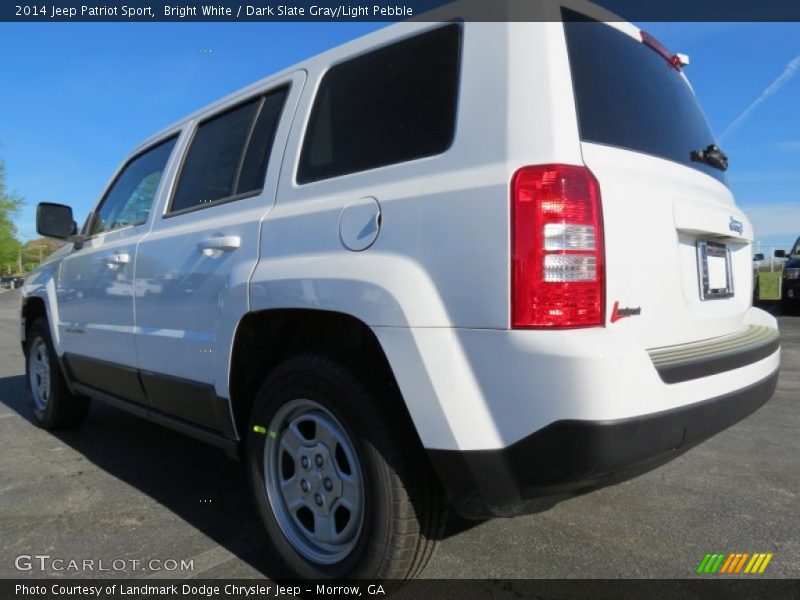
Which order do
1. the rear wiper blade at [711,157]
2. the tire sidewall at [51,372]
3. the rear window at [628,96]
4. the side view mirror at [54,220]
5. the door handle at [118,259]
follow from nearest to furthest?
the rear window at [628,96] → the rear wiper blade at [711,157] → the door handle at [118,259] → the side view mirror at [54,220] → the tire sidewall at [51,372]

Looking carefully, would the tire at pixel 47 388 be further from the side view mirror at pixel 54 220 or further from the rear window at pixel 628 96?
the rear window at pixel 628 96

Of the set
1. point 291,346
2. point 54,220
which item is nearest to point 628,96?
point 291,346

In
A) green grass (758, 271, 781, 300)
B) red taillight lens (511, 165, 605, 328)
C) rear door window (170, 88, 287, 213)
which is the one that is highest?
rear door window (170, 88, 287, 213)

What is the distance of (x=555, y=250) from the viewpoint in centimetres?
162

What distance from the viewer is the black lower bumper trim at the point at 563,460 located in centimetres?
157

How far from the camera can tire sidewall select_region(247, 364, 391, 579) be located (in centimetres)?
186

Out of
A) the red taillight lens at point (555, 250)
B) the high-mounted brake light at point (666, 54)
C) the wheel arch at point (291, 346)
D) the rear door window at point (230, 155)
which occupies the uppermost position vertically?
the high-mounted brake light at point (666, 54)

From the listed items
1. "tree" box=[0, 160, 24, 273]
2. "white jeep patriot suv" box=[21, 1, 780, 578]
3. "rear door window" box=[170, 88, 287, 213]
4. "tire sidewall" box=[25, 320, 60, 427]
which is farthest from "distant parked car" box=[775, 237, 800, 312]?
"tree" box=[0, 160, 24, 273]

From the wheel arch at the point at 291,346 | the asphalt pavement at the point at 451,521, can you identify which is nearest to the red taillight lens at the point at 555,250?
the wheel arch at the point at 291,346

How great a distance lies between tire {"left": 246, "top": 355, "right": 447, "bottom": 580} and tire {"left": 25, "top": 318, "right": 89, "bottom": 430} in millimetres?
2694

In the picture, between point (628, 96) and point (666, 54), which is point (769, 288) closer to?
point (666, 54)

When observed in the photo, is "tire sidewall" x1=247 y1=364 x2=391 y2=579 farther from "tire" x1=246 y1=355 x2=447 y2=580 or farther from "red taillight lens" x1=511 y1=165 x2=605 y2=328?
"red taillight lens" x1=511 y1=165 x2=605 y2=328

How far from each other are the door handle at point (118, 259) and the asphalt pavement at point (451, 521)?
126 centimetres

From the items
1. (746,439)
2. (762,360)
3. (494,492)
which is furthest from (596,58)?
(746,439)
